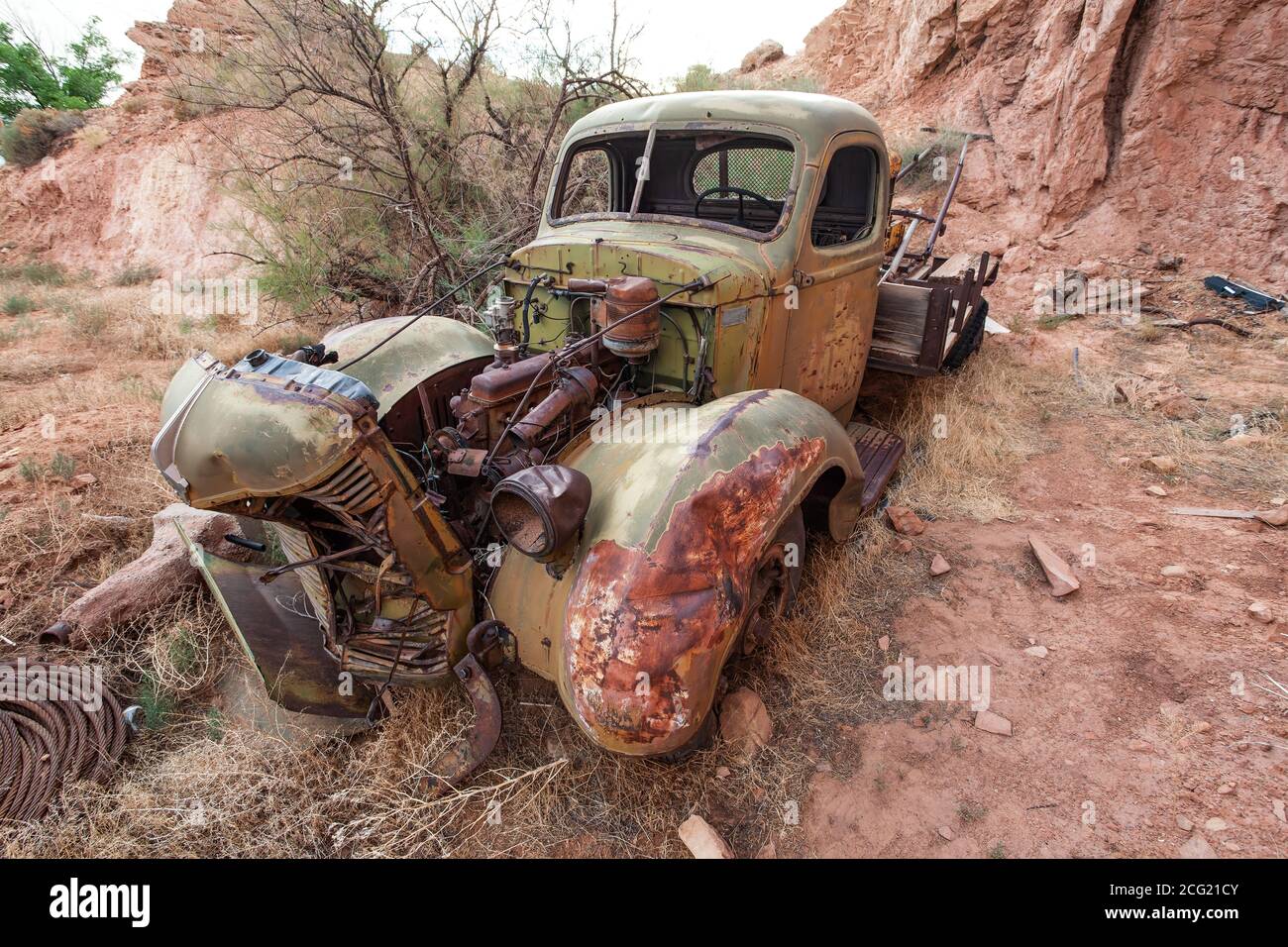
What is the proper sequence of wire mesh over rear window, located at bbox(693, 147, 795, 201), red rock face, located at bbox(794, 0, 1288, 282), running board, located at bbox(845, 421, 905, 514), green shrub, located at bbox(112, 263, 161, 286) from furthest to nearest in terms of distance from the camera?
green shrub, located at bbox(112, 263, 161, 286)
red rock face, located at bbox(794, 0, 1288, 282)
wire mesh over rear window, located at bbox(693, 147, 795, 201)
running board, located at bbox(845, 421, 905, 514)

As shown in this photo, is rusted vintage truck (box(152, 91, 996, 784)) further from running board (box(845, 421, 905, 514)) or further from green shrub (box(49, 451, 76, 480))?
green shrub (box(49, 451, 76, 480))

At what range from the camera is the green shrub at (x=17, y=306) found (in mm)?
10117

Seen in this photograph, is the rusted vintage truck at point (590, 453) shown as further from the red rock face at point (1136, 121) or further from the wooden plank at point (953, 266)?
the red rock face at point (1136, 121)

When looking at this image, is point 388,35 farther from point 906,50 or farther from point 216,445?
point 906,50

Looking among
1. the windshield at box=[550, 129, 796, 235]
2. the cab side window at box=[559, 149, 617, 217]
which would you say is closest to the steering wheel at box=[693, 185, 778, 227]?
the windshield at box=[550, 129, 796, 235]

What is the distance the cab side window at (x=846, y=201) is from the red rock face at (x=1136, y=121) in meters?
5.34

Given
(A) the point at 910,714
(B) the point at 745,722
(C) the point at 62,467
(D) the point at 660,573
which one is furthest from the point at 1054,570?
(C) the point at 62,467

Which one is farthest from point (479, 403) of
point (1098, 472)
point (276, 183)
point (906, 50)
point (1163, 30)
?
point (906, 50)

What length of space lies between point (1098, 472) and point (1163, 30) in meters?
6.09

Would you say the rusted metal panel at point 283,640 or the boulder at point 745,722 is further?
the rusted metal panel at point 283,640

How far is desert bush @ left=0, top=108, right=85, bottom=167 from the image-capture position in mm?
15977

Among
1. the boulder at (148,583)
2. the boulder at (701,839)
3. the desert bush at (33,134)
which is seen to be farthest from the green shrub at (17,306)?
the boulder at (701,839)

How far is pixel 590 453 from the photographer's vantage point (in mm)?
2738

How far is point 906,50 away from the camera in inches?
435
